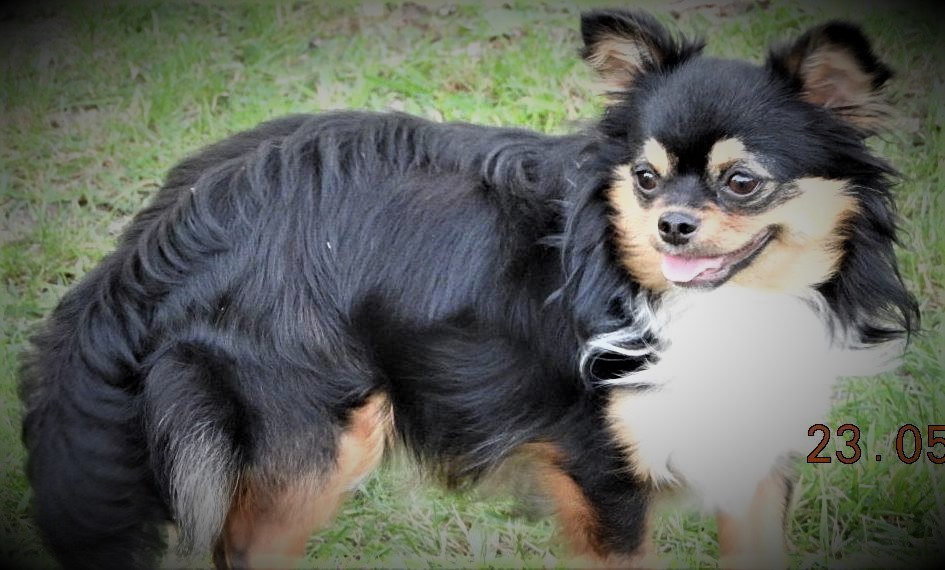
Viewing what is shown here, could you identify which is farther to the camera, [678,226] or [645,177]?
[645,177]

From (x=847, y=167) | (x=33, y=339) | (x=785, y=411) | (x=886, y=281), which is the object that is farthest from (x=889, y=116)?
(x=33, y=339)

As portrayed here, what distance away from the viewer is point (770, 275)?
10.6 feet

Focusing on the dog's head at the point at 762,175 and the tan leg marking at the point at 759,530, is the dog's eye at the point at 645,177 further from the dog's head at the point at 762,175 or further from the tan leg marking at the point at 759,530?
the tan leg marking at the point at 759,530

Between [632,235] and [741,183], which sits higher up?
[741,183]

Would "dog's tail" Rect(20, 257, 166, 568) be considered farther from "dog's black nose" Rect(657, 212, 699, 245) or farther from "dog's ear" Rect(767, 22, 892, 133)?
"dog's ear" Rect(767, 22, 892, 133)

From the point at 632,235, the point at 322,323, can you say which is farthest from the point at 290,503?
the point at 632,235

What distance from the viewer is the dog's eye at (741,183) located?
308cm

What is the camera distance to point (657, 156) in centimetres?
318

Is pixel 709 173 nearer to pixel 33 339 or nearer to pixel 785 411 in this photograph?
pixel 785 411

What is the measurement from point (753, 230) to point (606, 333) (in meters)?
0.58

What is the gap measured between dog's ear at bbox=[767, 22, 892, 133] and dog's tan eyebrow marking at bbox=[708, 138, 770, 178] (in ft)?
0.99

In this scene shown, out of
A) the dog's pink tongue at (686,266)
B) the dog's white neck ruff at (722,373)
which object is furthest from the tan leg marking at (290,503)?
the dog's pink tongue at (686,266)

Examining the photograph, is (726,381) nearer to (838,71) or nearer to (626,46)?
(838,71)

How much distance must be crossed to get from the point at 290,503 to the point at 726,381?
1.49m
